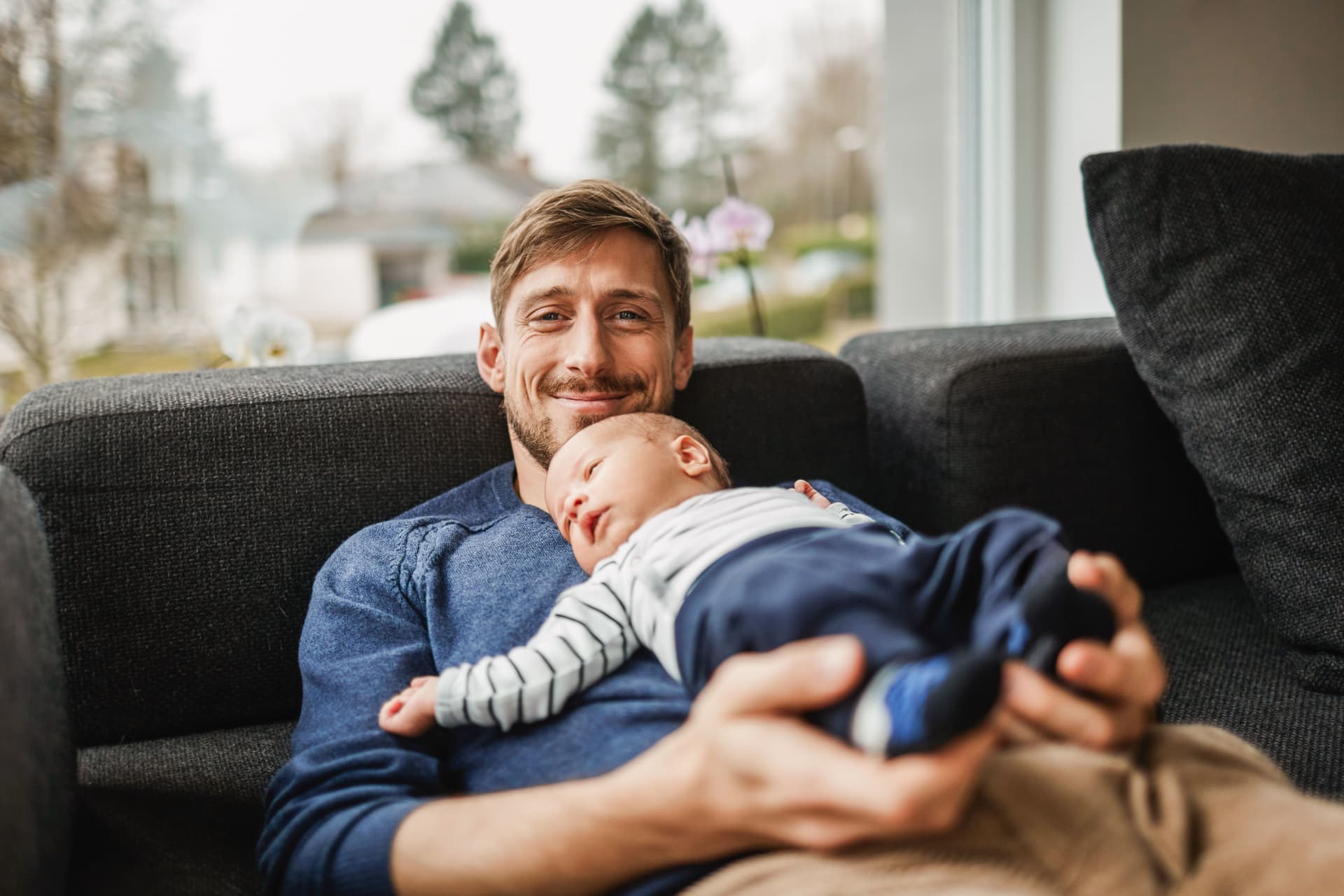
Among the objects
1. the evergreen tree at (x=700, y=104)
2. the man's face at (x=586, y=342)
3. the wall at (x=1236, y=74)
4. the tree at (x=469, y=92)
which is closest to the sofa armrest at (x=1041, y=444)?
the man's face at (x=586, y=342)

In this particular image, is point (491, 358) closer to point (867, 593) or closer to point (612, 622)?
point (612, 622)

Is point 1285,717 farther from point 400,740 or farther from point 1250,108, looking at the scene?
point 1250,108

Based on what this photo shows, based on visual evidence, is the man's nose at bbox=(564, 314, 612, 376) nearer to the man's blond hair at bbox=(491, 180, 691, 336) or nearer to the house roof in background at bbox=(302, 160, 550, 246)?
the man's blond hair at bbox=(491, 180, 691, 336)

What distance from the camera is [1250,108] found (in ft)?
7.41

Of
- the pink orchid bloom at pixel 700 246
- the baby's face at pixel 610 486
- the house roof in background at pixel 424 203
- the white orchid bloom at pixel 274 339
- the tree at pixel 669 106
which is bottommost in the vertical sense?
the baby's face at pixel 610 486

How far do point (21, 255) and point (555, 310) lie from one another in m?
1.18

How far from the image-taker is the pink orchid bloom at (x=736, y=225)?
6.39 feet

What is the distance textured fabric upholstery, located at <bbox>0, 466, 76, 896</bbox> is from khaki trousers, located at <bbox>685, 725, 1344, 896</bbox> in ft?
1.73

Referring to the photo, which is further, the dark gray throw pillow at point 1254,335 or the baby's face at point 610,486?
the dark gray throw pillow at point 1254,335

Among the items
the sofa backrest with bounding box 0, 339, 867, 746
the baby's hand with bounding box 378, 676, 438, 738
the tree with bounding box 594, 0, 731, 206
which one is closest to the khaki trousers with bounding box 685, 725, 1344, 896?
the baby's hand with bounding box 378, 676, 438, 738

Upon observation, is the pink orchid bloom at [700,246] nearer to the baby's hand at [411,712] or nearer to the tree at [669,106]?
the tree at [669,106]

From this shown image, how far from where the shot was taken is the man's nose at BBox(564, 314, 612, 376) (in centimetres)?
126

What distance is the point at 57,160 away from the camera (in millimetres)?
1836

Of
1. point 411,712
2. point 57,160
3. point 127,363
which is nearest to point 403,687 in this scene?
point 411,712
